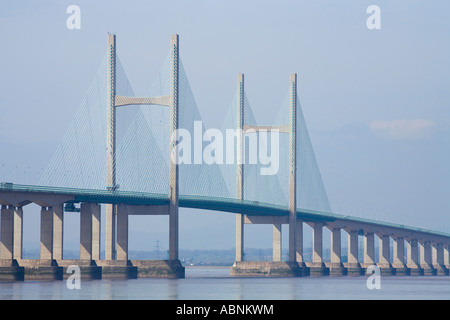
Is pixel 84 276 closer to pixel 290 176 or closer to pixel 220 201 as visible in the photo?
pixel 220 201

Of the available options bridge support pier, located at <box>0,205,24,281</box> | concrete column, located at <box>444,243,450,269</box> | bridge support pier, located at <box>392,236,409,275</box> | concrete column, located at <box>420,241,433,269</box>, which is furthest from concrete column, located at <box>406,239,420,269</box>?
bridge support pier, located at <box>0,205,24,281</box>

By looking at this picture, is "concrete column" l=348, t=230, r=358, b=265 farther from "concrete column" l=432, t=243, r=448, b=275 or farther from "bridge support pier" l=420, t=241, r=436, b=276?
"concrete column" l=432, t=243, r=448, b=275

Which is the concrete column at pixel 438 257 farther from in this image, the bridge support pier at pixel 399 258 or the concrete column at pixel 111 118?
the concrete column at pixel 111 118

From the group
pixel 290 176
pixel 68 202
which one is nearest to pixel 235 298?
pixel 68 202

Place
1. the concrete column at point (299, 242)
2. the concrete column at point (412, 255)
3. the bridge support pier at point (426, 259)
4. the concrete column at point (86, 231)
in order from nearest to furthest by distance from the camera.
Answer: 1. the concrete column at point (86, 231)
2. the concrete column at point (299, 242)
3. the concrete column at point (412, 255)
4. the bridge support pier at point (426, 259)

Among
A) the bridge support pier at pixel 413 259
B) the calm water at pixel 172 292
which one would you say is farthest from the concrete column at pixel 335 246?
the calm water at pixel 172 292
